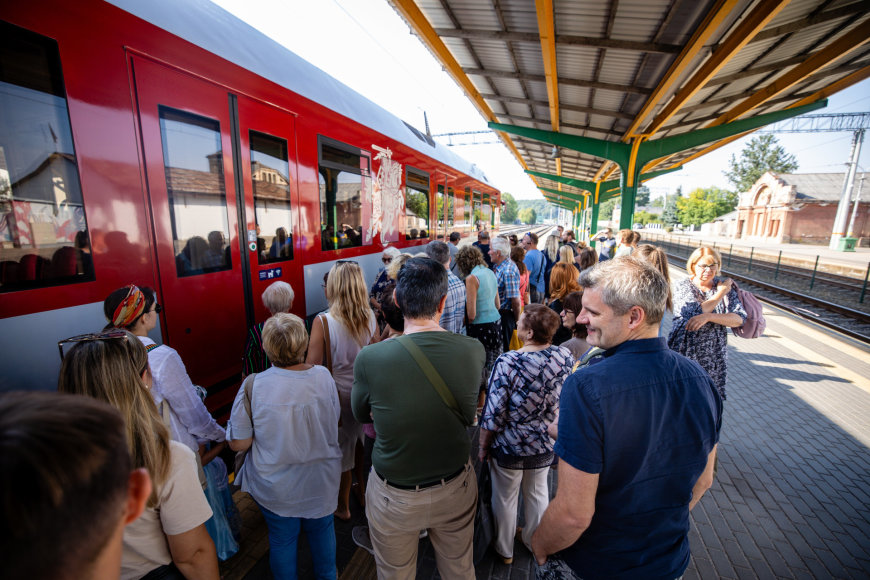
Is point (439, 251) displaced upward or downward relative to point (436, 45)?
downward

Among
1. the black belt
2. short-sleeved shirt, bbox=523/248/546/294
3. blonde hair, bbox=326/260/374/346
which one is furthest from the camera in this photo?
short-sleeved shirt, bbox=523/248/546/294

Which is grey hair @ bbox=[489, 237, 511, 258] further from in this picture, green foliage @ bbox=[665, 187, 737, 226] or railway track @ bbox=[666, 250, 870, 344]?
green foliage @ bbox=[665, 187, 737, 226]

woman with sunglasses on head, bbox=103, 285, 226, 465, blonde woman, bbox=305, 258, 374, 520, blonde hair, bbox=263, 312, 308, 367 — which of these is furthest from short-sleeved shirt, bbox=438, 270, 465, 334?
woman with sunglasses on head, bbox=103, 285, 226, 465

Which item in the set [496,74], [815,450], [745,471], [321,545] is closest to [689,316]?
[745,471]

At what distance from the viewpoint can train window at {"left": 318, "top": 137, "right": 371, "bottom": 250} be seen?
450 centimetres

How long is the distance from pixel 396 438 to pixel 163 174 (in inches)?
99.8

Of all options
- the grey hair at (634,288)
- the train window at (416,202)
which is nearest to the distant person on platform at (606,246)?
the train window at (416,202)

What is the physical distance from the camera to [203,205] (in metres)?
3.06

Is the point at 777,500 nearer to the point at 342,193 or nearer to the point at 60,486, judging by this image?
the point at 60,486

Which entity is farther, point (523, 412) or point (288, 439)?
point (523, 412)

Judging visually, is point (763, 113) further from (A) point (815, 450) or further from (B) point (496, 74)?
(A) point (815, 450)

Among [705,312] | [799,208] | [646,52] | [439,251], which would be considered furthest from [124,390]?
[799,208]

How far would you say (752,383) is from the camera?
18.3ft

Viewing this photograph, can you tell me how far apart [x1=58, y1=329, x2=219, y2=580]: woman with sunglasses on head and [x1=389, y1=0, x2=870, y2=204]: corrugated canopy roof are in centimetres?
→ 497
